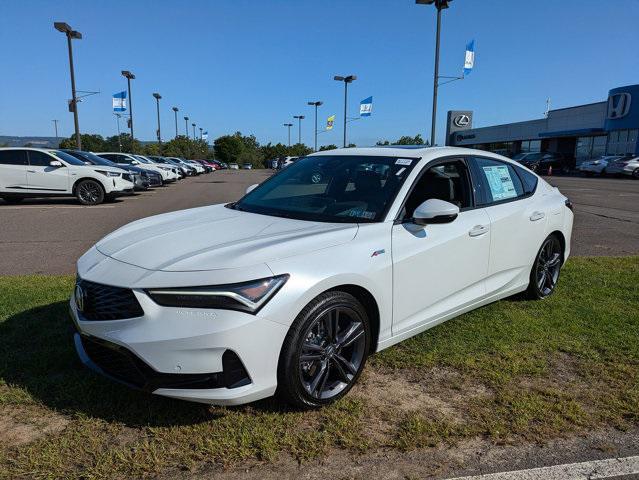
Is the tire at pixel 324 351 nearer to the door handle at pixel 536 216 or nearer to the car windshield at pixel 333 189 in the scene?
the car windshield at pixel 333 189

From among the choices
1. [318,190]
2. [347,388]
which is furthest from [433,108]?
[347,388]

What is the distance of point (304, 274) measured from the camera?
274 cm

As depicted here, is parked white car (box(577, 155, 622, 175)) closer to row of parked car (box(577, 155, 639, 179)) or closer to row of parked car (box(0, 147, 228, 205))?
row of parked car (box(577, 155, 639, 179))

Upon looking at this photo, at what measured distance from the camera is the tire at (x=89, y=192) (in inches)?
568

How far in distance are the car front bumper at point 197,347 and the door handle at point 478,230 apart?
1.89m

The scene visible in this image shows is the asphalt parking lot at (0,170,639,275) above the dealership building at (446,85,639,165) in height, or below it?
below

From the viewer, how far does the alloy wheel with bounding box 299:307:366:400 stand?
2.91m

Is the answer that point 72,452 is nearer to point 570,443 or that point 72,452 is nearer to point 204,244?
point 204,244

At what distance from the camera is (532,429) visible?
9.32ft

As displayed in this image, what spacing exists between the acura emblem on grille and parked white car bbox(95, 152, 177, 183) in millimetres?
20732

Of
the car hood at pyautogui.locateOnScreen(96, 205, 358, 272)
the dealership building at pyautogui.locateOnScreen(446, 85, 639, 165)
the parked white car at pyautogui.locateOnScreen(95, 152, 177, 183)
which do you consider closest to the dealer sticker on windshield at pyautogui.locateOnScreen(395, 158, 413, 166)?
the car hood at pyautogui.locateOnScreen(96, 205, 358, 272)

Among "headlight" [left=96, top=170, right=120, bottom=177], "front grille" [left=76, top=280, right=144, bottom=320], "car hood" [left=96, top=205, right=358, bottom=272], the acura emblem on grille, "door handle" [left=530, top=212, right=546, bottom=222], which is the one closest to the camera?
"front grille" [left=76, top=280, right=144, bottom=320]

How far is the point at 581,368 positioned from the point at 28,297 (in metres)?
5.00

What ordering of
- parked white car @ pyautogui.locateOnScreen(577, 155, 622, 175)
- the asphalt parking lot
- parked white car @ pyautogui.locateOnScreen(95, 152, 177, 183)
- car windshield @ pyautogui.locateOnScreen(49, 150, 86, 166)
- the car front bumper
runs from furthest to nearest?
parked white car @ pyautogui.locateOnScreen(577, 155, 622, 175)
parked white car @ pyautogui.locateOnScreen(95, 152, 177, 183)
car windshield @ pyautogui.locateOnScreen(49, 150, 86, 166)
the asphalt parking lot
the car front bumper
